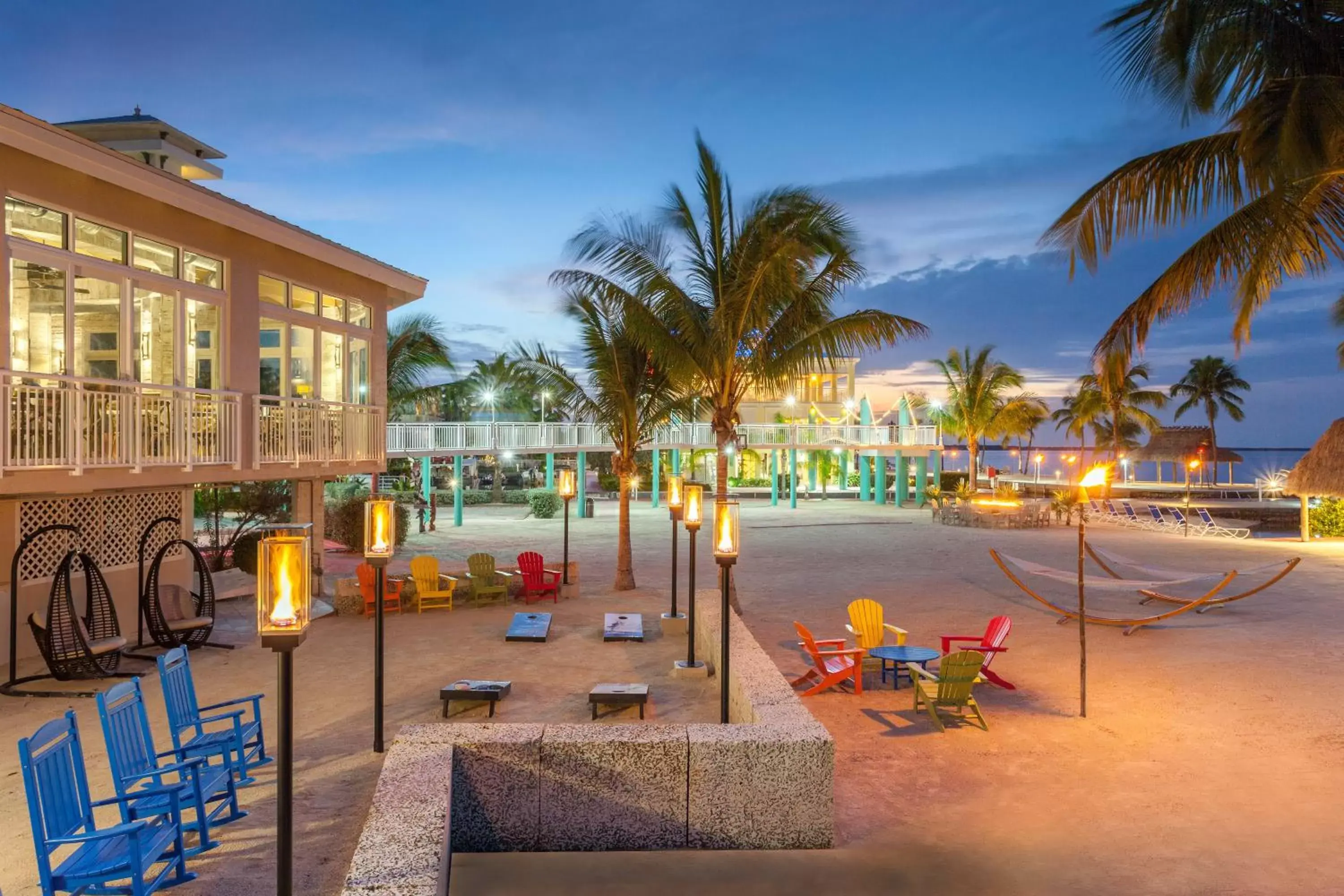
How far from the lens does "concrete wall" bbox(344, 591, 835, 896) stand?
558 cm

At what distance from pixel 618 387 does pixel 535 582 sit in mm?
3766

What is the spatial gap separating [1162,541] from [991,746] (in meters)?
20.5

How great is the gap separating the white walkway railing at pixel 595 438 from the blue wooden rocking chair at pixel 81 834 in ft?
56.5

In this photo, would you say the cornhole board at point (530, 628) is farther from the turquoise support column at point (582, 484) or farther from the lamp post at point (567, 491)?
the turquoise support column at point (582, 484)

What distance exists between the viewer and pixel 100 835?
163 inches

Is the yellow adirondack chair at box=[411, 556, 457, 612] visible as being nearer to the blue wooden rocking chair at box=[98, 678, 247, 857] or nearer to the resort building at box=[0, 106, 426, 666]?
the resort building at box=[0, 106, 426, 666]

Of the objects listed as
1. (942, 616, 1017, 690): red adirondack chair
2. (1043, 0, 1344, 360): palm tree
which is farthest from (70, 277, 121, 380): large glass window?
(942, 616, 1017, 690): red adirondack chair

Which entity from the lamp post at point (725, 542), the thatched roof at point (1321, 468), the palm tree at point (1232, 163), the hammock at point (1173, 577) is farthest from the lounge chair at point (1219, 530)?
the lamp post at point (725, 542)

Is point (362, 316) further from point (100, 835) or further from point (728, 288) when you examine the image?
point (100, 835)

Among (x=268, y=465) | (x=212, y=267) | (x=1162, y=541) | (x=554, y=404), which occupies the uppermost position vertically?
(x=212, y=267)

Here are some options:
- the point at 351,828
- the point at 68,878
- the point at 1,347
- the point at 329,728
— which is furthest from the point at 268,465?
the point at 68,878

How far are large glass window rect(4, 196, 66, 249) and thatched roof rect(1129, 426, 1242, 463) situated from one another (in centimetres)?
5489

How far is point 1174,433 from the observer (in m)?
53.8

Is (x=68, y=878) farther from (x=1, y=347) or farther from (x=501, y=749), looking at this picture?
(x=1, y=347)
